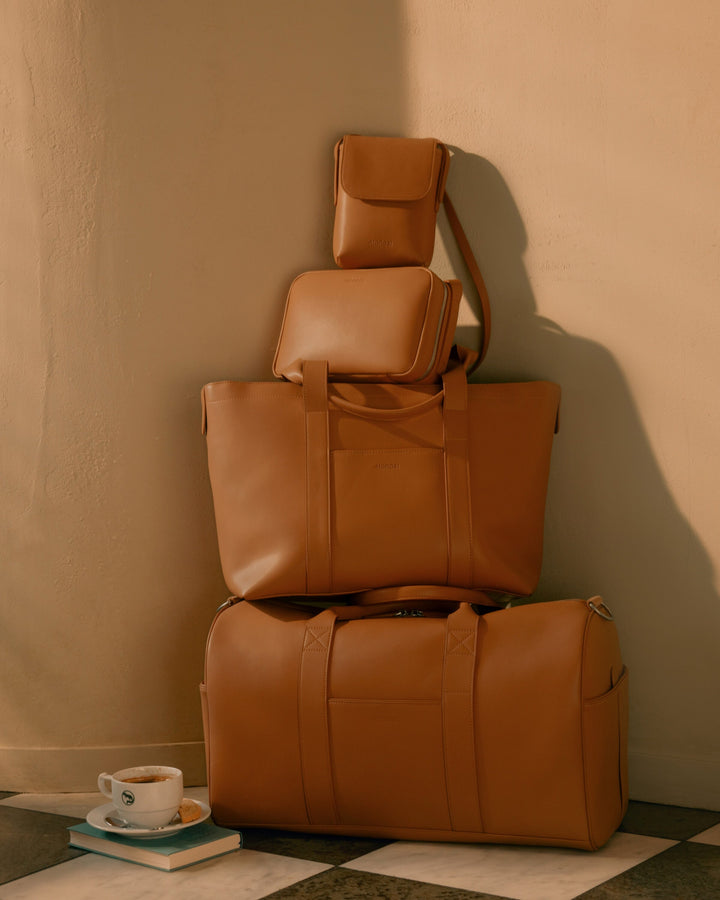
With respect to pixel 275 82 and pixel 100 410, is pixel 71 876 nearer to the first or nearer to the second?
pixel 100 410

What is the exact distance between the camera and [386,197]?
5.90 feet

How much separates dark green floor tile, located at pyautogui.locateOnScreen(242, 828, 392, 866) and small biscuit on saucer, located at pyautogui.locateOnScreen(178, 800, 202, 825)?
0.09 metres

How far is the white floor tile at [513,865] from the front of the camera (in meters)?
1.35

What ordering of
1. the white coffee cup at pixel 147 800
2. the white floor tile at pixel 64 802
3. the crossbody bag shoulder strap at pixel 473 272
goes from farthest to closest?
the crossbody bag shoulder strap at pixel 473 272, the white floor tile at pixel 64 802, the white coffee cup at pixel 147 800

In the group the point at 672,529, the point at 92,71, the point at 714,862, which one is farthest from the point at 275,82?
the point at 714,862

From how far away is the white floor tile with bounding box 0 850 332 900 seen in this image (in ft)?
4.40

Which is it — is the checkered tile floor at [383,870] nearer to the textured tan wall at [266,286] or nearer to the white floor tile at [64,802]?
the white floor tile at [64,802]

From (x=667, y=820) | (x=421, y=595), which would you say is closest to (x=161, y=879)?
(x=421, y=595)

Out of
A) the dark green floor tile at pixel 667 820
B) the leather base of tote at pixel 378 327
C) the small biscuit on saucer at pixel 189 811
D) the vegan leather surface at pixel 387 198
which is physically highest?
the vegan leather surface at pixel 387 198

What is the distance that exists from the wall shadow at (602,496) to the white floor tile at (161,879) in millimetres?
688

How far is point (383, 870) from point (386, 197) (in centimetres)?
111

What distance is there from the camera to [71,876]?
1.40 meters

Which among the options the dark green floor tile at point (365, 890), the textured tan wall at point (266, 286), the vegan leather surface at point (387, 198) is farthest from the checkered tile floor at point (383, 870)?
the vegan leather surface at point (387, 198)

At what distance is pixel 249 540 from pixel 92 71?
88 cm
